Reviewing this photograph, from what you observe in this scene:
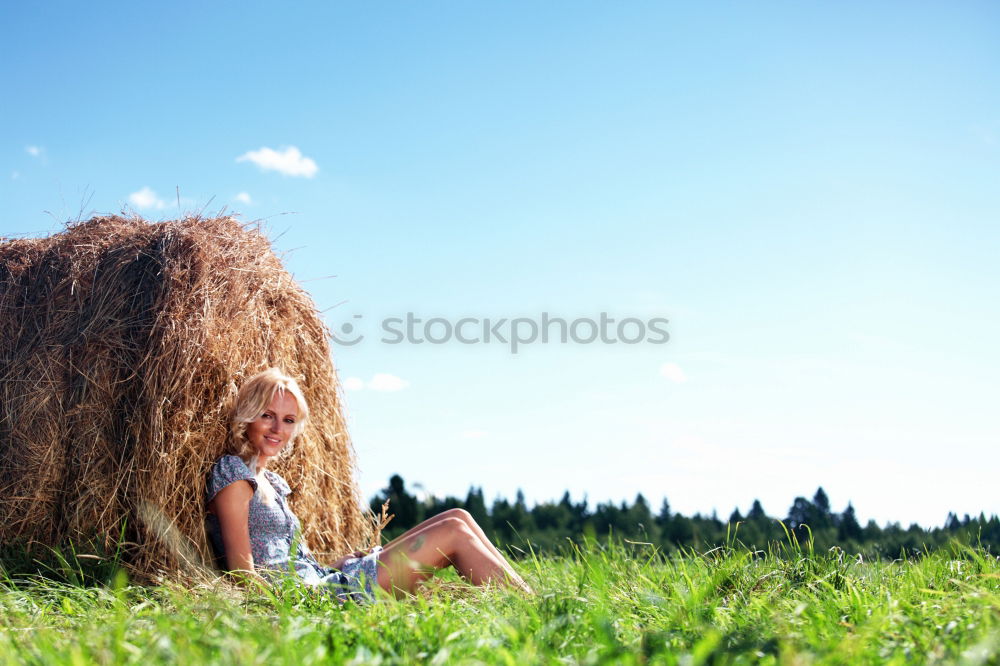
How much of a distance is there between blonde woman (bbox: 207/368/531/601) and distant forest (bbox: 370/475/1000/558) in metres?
0.67

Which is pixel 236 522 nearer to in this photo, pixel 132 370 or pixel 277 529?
pixel 277 529

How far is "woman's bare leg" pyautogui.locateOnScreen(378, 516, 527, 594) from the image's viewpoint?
4.28 meters

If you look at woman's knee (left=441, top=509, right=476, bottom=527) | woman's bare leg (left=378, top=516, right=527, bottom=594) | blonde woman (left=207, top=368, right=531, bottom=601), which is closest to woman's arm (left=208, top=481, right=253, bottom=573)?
blonde woman (left=207, top=368, right=531, bottom=601)

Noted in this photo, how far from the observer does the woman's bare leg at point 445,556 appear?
428 cm

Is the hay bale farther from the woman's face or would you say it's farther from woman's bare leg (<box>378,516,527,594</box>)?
woman's bare leg (<box>378,516,527,594</box>)

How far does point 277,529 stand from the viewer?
457 centimetres

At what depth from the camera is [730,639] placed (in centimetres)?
291

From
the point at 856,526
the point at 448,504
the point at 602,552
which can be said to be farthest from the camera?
the point at 448,504

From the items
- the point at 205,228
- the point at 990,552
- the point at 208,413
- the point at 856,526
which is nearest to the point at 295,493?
the point at 208,413

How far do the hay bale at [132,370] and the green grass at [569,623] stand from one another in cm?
47

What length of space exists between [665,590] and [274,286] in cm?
303

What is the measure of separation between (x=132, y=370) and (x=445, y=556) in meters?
2.03

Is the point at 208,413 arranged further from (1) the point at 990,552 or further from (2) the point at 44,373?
(1) the point at 990,552

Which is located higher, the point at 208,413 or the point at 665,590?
the point at 208,413
